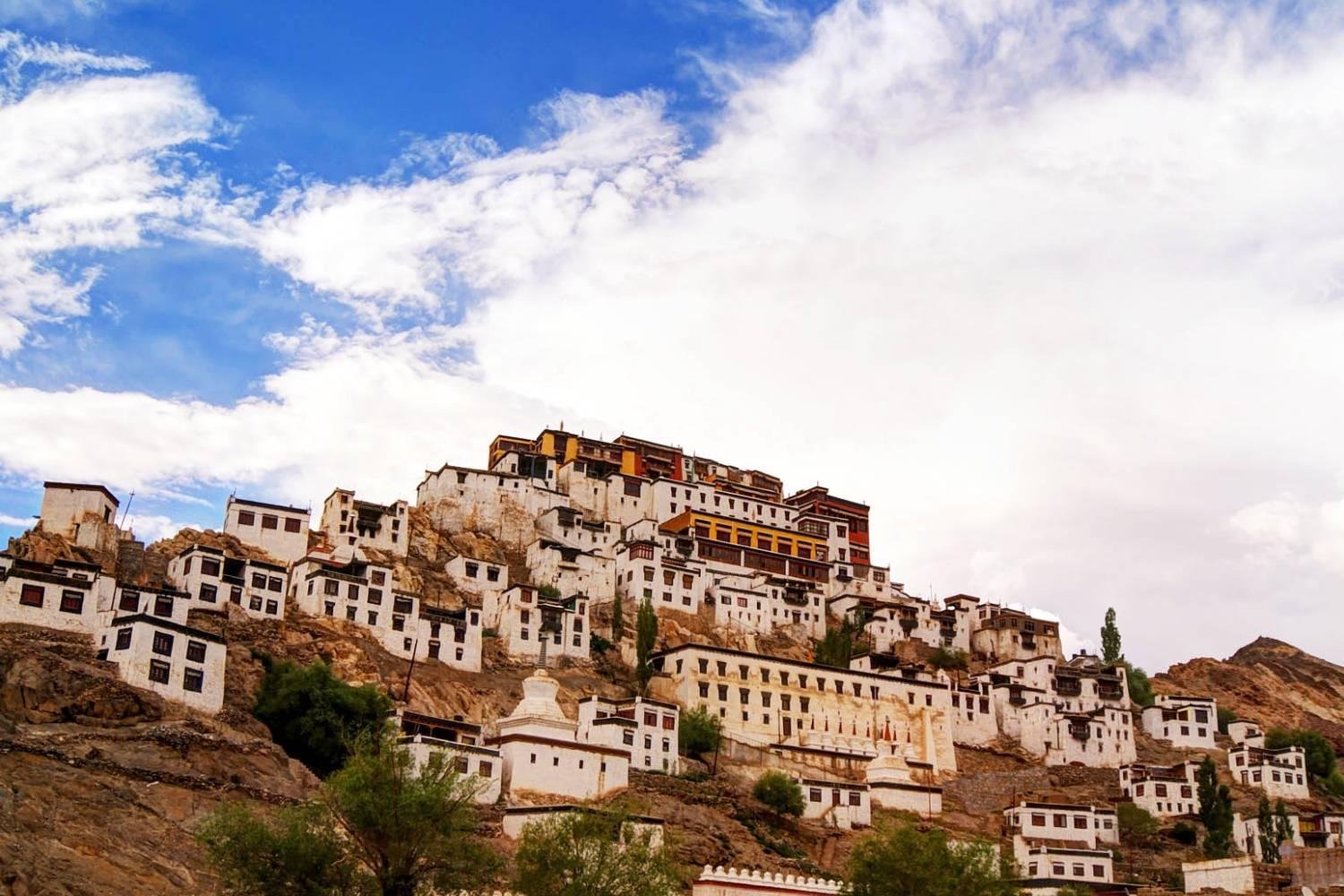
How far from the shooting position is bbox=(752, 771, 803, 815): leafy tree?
234ft

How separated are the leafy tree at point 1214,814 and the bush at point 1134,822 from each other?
8.47 feet

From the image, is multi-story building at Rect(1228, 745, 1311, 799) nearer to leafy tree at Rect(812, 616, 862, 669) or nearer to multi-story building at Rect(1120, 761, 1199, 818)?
multi-story building at Rect(1120, 761, 1199, 818)

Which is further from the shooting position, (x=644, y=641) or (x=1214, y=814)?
(x=644, y=641)

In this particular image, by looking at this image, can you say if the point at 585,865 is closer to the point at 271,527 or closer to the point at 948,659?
the point at 271,527

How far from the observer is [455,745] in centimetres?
6262

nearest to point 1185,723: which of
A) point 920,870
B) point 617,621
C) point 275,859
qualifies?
point 617,621

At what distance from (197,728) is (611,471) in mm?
54053

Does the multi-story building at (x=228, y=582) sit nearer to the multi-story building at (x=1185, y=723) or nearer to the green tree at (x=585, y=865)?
the green tree at (x=585, y=865)

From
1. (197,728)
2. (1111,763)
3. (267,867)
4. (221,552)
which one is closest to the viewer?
(267,867)

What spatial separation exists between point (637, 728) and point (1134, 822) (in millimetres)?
28160

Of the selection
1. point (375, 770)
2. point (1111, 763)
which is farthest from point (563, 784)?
point (1111, 763)

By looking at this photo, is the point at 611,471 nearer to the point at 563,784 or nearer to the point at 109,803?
the point at 563,784

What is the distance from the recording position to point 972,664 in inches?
4058

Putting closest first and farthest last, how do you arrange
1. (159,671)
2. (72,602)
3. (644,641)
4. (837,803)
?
(159,671), (72,602), (837,803), (644,641)
